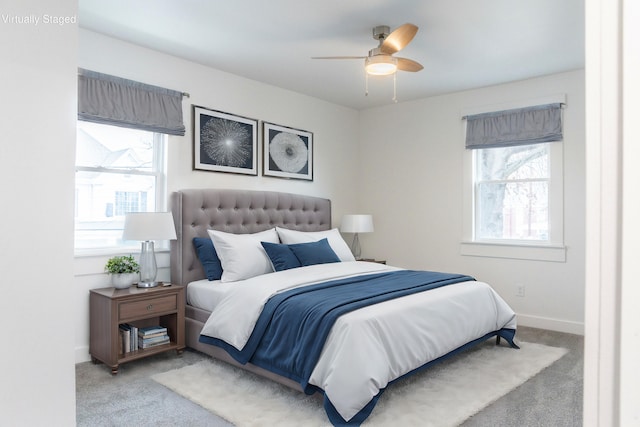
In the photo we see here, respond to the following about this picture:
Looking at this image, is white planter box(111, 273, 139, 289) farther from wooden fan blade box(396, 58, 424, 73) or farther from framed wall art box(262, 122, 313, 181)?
wooden fan blade box(396, 58, 424, 73)

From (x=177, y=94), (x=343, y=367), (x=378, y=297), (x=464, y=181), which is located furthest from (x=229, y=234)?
(x=464, y=181)

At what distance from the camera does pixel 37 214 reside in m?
1.58

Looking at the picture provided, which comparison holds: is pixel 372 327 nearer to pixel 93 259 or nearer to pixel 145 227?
pixel 145 227

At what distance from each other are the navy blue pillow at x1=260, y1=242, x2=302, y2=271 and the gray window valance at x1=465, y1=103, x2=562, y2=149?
98.0 inches

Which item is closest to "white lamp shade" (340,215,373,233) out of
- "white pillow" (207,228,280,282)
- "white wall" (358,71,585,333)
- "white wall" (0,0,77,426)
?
"white wall" (358,71,585,333)

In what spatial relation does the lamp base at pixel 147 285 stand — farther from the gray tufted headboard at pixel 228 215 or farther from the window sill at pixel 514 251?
the window sill at pixel 514 251

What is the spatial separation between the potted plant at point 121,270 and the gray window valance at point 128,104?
1.12 metres

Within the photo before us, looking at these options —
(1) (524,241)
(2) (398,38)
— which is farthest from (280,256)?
(1) (524,241)

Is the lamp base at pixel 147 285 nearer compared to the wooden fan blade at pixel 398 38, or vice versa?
the wooden fan blade at pixel 398 38

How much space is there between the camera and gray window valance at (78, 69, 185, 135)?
3436 millimetres

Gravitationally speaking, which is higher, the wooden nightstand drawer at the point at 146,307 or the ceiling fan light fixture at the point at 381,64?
the ceiling fan light fixture at the point at 381,64

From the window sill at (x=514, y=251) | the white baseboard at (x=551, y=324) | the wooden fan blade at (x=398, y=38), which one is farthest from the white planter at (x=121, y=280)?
the white baseboard at (x=551, y=324)

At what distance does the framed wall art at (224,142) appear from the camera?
4246 mm

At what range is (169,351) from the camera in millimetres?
3742
